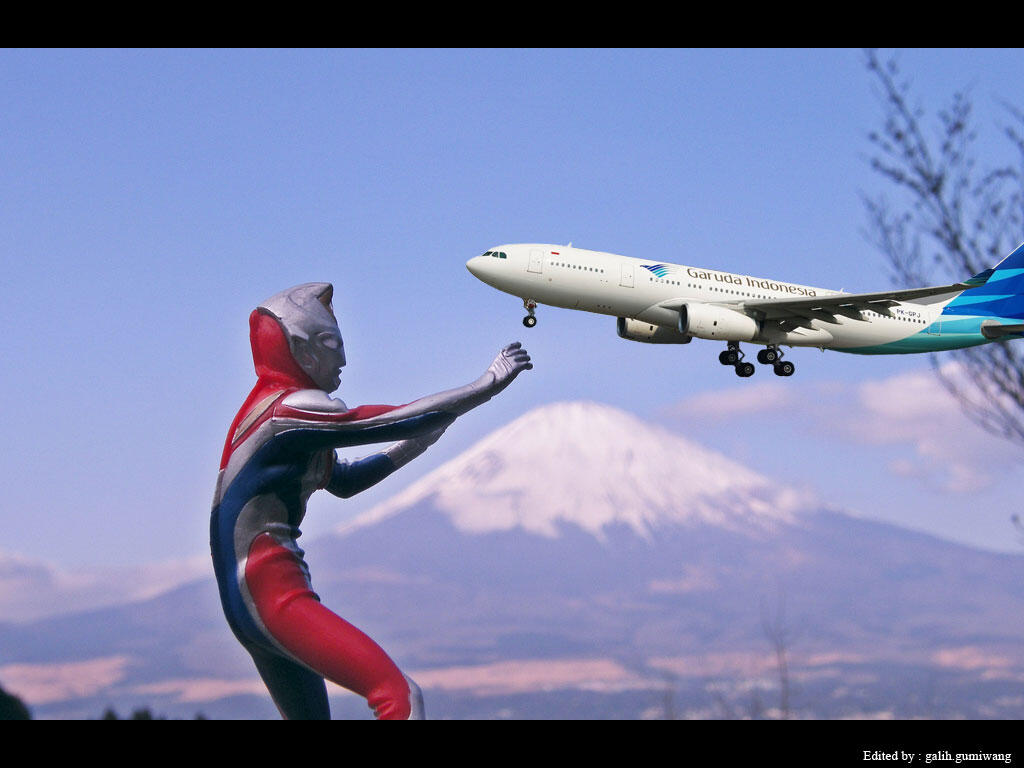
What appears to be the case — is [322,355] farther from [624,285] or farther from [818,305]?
[818,305]

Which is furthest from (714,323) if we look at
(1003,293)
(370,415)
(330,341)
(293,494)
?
(293,494)

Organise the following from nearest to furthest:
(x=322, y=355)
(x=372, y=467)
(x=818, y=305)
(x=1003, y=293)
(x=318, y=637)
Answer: (x=318, y=637) → (x=322, y=355) → (x=372, y=467) → (x=818, y=305) → (x=1003, y=293)

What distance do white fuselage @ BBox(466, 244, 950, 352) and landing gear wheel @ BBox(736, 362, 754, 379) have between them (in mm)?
805

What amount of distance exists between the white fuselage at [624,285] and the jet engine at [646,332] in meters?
0.22

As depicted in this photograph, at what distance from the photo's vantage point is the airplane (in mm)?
33750

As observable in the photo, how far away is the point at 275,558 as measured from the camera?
1855 centimetres

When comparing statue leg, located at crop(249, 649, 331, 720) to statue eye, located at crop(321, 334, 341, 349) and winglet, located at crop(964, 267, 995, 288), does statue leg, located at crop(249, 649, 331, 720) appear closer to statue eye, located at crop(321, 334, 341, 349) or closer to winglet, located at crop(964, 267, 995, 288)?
statue eye, located at crop(321, 334, 341, 349)

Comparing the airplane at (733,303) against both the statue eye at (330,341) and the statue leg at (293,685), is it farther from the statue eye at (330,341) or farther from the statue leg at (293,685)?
the statue leg at (293,685)

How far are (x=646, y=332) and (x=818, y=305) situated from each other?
4.93 m

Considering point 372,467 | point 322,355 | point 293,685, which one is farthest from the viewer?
point 372,467

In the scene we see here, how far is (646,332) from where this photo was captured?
35531mm

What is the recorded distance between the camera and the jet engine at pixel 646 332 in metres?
35.4

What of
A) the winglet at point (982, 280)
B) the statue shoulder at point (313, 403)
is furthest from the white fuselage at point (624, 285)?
the statue shoulder at point (313, 403)
